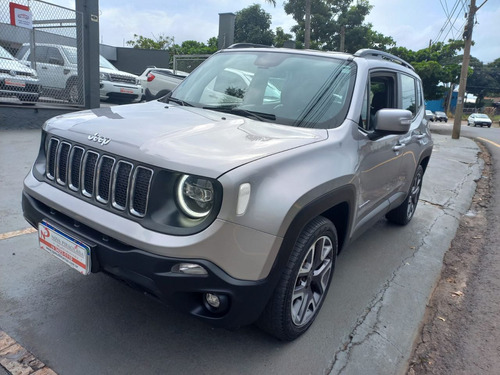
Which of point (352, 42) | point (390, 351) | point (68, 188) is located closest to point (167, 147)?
point (68, 188)

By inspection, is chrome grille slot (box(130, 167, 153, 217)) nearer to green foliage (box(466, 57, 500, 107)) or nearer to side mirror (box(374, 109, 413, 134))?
side mirror (box(374, 109, 413, 134))

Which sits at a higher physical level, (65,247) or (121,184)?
(121,184)

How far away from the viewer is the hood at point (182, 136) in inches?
80.4

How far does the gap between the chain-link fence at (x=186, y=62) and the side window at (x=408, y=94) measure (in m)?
10.6

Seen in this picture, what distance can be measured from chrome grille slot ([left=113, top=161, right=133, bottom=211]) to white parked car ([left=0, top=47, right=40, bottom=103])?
24.5ft

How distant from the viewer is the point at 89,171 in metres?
2.34

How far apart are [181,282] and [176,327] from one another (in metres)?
0.81

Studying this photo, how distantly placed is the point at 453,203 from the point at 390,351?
15.7ft

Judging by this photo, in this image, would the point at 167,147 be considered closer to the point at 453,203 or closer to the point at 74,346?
the point at 74,346

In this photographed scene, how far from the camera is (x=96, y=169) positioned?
7.48ft

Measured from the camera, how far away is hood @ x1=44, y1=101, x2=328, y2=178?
80.4 inches

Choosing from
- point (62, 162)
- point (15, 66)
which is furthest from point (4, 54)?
point (62, 162)

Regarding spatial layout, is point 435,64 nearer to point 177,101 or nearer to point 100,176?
point 177,101

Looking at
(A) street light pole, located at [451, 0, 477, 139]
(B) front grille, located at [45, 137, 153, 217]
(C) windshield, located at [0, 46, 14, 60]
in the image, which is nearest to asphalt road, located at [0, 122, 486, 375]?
(B) front grille, located at [45, 137, 153, 217]
